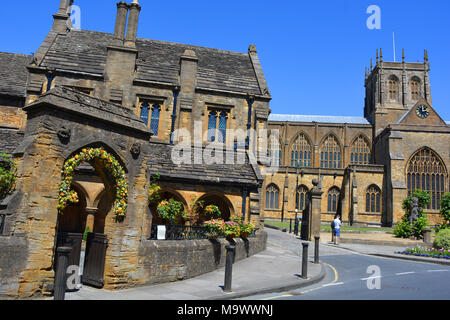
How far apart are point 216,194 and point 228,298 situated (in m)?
8.80

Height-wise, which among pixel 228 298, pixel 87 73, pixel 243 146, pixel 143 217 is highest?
pixel 87 73

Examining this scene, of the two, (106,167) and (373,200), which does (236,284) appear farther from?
(373,200)

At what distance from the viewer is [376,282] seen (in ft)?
33.8

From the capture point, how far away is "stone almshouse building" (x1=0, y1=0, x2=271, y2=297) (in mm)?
7469

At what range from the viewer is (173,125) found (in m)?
21.2

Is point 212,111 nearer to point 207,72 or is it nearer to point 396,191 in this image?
point 207,72

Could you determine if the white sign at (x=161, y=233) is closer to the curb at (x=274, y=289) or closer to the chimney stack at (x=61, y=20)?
the curb at (x=274, y=289)

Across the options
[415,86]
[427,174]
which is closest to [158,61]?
[427,174]

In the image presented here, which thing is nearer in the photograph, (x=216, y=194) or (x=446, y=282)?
(x=446, y=282)

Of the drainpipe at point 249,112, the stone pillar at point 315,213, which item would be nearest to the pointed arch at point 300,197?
the stone pillar at point 315,213

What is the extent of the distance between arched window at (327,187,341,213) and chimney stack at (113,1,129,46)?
34513 millimetres

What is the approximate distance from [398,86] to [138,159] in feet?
205

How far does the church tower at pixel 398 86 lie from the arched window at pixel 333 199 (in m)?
19.0
